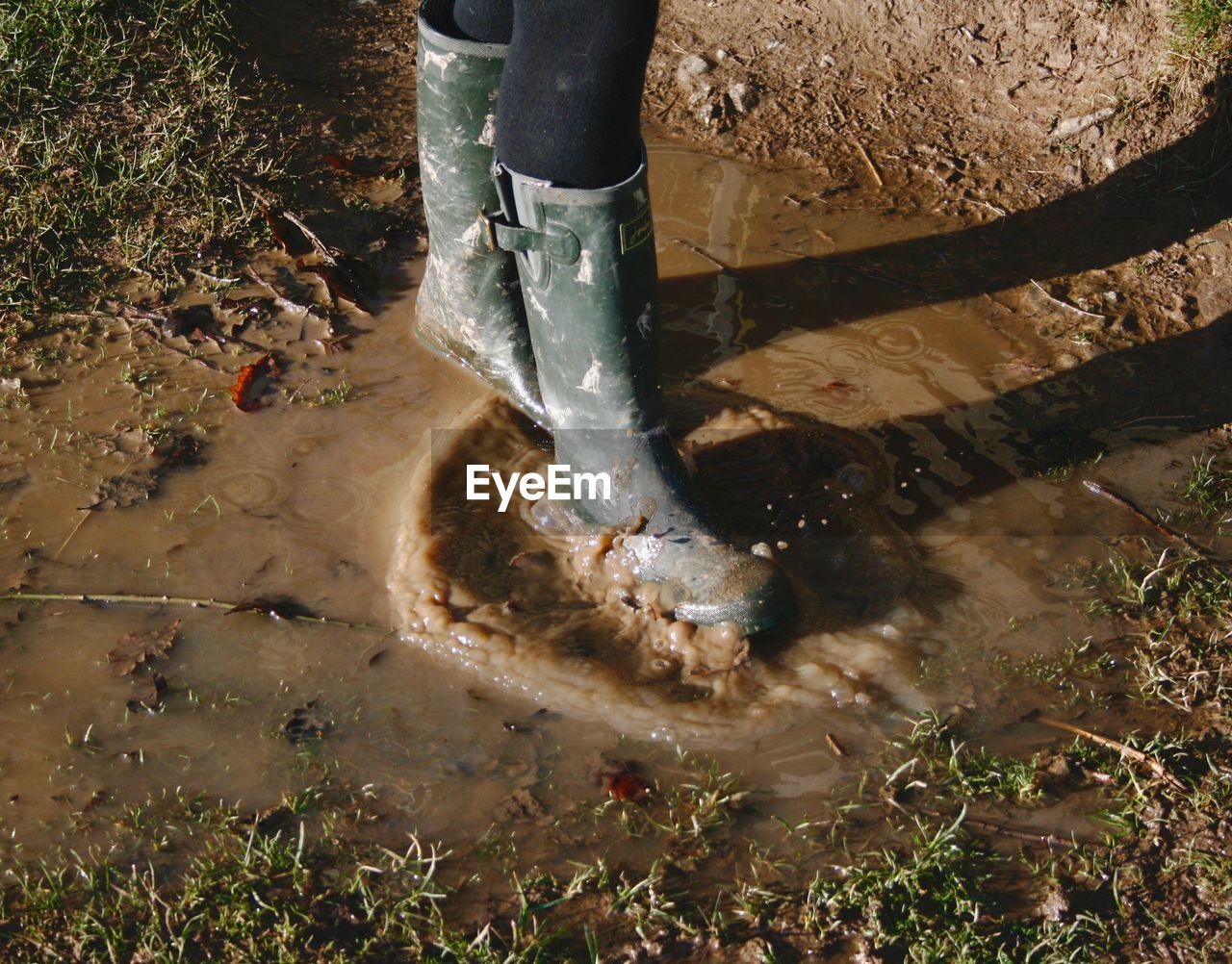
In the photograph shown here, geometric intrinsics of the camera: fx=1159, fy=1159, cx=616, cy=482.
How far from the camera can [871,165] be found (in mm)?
3342

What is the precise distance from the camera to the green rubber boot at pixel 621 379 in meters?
1.97

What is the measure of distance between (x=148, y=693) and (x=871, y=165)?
7.92ft

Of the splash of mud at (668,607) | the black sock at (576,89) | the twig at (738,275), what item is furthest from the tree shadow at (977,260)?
the black sock at (576,89)

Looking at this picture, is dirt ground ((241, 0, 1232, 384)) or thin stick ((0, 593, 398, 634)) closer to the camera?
thin stick ((0, 593, 398, 634))

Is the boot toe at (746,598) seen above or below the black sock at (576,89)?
below

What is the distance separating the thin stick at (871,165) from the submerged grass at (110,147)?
5.50 feet

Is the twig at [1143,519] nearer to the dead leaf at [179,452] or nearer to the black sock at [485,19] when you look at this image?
the black sock at [485,19]

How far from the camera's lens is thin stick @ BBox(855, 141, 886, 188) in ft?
10.8

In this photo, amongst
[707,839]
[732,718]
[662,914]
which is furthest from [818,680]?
[662,914]

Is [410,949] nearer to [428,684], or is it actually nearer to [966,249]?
[428,684]

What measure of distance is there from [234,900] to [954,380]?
1.90 m

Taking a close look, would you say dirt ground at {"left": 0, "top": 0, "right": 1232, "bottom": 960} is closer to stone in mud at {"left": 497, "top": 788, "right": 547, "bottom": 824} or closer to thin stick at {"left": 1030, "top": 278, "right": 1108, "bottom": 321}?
thin stick at {"left": 1030, "top": 278, "right": 1108, "bottom": 321}

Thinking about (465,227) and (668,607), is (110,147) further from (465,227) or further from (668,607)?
(668,607)

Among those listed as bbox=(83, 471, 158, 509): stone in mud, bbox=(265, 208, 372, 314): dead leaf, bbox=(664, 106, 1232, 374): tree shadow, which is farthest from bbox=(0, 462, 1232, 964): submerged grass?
bbox=(265, 208, 372, 314): dead leaf
